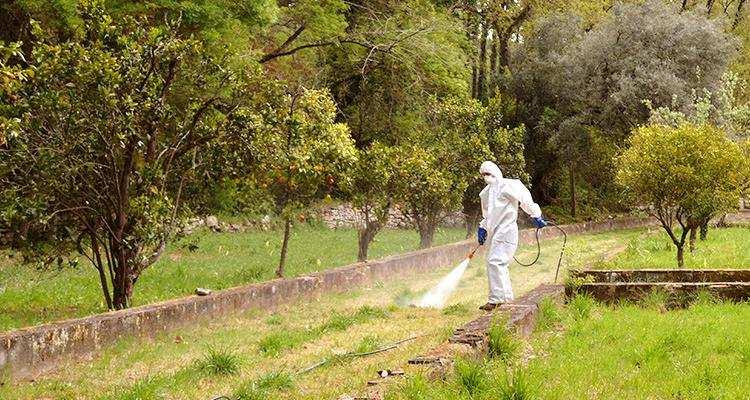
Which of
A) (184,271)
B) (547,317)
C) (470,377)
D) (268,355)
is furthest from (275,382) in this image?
(184,271)

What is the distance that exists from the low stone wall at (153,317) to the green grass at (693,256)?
4.35 m

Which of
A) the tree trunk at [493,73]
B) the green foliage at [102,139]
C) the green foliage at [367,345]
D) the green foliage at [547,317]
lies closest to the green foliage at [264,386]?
the green foliage at [367,345]

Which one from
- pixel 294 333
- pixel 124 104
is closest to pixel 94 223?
pixel 124 104

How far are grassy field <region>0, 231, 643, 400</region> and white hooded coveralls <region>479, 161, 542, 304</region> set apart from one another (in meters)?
0.52

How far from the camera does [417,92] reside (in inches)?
1140

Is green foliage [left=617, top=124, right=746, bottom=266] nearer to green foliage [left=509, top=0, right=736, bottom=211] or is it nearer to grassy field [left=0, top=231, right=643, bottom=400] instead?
grassy field [left=0, top=231, right=643, bottom=400]

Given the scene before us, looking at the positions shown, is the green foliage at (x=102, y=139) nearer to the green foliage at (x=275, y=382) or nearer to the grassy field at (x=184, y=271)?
the grassy field at (x=184, y=271)

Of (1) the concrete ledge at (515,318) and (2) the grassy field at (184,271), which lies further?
(2) the grassy field at (184,271)

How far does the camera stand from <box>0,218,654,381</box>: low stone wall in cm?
881

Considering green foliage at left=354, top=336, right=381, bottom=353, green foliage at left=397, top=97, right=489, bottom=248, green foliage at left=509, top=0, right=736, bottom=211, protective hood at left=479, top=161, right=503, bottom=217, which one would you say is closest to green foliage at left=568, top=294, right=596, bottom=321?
protective hood at left=479, top=161, right=503, bottom=217

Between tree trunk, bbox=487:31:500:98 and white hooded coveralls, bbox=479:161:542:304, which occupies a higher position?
tree trunk, bbox=487:31:500:98

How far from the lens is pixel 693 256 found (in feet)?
63.1

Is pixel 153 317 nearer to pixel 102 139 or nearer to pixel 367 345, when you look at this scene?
pixel 102 139

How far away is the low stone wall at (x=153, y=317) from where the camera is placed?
881cm
